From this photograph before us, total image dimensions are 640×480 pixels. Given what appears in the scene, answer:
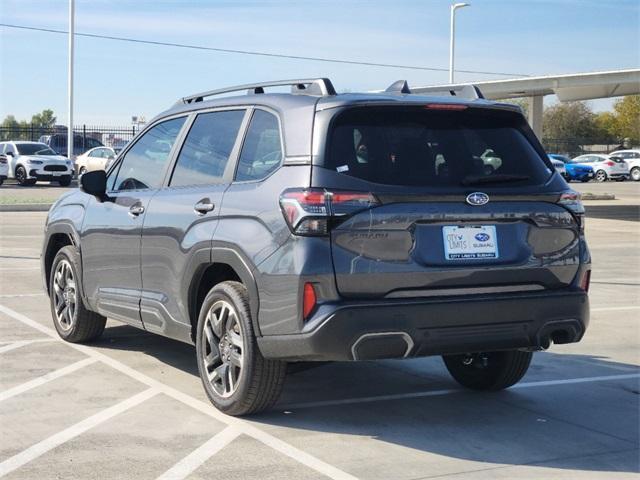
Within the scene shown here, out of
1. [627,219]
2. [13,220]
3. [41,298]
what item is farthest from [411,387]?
[627,219]

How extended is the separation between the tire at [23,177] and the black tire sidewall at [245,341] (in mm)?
33478

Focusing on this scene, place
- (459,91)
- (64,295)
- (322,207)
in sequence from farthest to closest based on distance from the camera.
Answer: (64,295) → (459,91) → (322,207)

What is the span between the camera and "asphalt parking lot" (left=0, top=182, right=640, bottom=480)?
530 cm

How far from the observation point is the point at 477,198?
5867 millimetres

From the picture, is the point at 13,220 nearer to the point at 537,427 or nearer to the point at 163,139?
the point at 163,139

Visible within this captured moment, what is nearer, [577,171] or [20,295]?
[20,295]

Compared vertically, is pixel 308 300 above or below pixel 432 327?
above

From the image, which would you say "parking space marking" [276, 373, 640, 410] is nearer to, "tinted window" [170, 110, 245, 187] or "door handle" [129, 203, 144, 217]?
"tinted window" [170, 110, 245, 187]

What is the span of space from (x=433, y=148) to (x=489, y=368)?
5.87 feet

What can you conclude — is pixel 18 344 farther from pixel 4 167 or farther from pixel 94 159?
pixel 94 159

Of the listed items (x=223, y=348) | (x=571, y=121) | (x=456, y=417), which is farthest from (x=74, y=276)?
(x=571, y=121)

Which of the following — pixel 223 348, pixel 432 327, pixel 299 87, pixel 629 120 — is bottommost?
pixel 223 348

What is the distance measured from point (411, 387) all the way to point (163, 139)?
2456mm

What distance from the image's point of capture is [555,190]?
6.16 m
